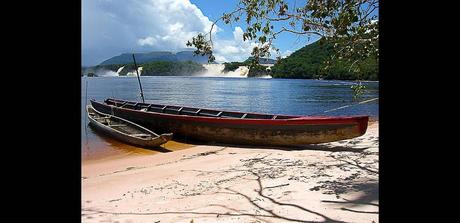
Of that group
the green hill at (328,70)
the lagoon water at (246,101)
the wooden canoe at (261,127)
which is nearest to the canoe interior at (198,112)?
the wooden canoe at (261,127)

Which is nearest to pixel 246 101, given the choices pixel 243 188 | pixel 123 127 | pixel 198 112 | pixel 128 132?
pixel 198 112

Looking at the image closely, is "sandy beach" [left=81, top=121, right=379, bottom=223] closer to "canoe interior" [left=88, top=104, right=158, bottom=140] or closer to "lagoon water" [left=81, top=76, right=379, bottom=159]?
"lagoon water" [left=81, top=76, right=379, bottom=159]

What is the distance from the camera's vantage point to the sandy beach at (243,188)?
16.1 ft

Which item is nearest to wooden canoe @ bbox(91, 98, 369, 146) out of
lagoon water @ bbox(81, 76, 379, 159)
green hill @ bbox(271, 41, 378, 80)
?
green hill @ bbox(271, 41, 378, 80)

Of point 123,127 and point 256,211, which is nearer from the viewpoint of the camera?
point 256,211

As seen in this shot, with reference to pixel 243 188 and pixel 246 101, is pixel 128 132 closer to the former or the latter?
pixel 243 188

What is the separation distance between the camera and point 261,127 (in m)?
11.4

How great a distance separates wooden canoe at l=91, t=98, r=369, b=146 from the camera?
1034 centimetres

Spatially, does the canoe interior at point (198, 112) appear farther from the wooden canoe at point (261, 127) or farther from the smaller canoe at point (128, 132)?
the smaller canoe at point (128, 132)

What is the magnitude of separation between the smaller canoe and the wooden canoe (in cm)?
83

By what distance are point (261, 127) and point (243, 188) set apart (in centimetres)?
506
